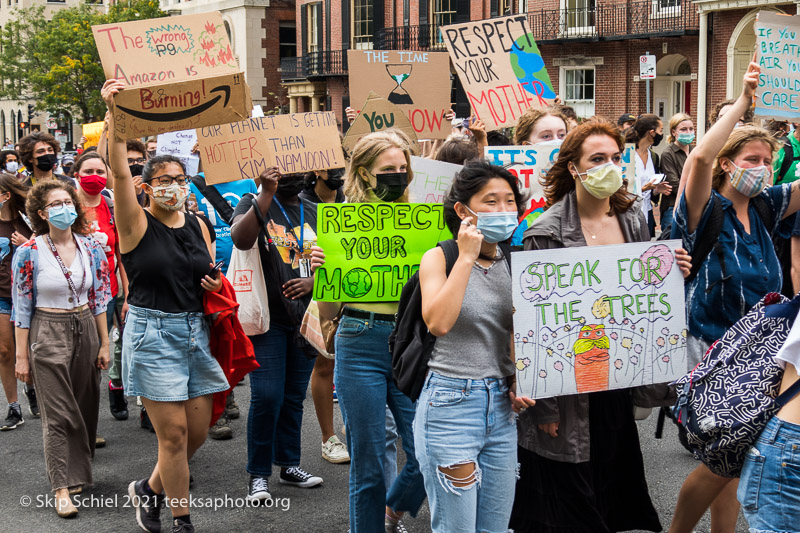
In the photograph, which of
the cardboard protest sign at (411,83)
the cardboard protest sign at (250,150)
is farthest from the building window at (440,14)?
the cardboard protest sign at (250,150)

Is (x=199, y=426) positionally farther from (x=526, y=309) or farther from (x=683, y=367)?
(x=683, y=367)

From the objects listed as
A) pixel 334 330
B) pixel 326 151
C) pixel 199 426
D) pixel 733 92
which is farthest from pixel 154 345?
pixel 733 92

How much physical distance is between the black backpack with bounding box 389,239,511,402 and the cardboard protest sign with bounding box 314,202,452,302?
1.86 feet

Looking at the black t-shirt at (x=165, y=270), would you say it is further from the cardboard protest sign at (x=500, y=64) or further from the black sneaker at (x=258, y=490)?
the cardboard protest sign at (x=500, y=64)

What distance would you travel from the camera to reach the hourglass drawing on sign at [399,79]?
7551mm

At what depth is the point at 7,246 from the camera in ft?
23.8

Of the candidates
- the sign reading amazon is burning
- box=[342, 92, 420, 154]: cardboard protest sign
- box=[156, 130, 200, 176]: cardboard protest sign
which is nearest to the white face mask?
the sign reading amazon is burning

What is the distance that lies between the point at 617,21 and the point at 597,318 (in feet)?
83.7

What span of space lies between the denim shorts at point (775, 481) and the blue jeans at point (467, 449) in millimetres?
899

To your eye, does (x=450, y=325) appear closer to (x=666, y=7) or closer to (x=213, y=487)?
(x=213, y=487)

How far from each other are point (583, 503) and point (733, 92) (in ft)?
75.1

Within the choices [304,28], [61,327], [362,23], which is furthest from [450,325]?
[304,28]

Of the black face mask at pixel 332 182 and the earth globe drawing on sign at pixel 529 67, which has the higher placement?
the earth globe drawing on sign at pixel 529 67

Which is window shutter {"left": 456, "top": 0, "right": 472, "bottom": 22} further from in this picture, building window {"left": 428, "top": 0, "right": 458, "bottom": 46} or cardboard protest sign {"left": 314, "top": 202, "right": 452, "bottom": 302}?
cardboard protest sign {"left": 314, "top": 202, "right": 452, "bottom": 302}
